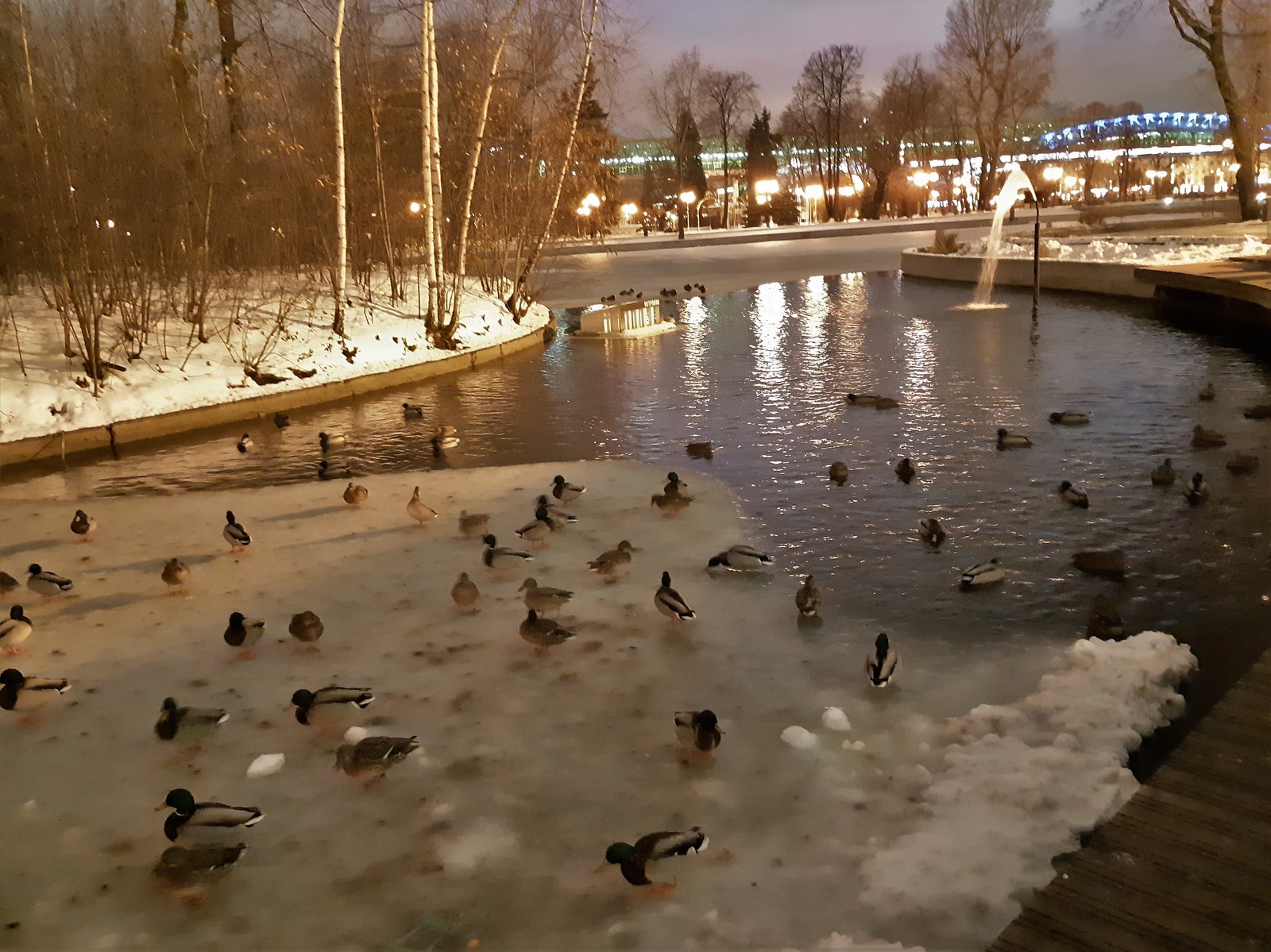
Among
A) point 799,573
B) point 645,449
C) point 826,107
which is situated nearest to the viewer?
point 799,573

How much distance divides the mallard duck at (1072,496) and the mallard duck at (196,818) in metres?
6.88

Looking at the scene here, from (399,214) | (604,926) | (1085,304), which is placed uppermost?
(399,214)

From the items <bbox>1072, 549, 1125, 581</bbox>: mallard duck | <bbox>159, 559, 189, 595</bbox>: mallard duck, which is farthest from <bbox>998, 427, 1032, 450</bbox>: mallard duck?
<bbox>159, 559, 189, 595</bbox>: mallard duck

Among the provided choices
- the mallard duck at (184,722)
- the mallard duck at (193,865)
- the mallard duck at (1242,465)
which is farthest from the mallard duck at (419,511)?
the mallard duck at (1242,465)

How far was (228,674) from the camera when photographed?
5887mm

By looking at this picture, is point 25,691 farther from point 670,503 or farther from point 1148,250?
point 1148,250

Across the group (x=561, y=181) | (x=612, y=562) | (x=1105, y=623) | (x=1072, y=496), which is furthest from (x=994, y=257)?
(x=1105, y=623)

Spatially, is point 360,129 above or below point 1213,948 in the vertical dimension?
above

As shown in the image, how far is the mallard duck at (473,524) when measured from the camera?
8117mm

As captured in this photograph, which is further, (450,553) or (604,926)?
(450,553)

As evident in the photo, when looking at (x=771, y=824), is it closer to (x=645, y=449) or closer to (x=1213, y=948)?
(x=1213, y=948)

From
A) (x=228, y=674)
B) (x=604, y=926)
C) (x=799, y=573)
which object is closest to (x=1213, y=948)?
(x=604, y=926)

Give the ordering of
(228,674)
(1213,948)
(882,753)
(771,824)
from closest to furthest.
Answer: (1213,948) < (771,824) < (882,753) < (228,674)

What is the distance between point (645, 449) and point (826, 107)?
235 ft
